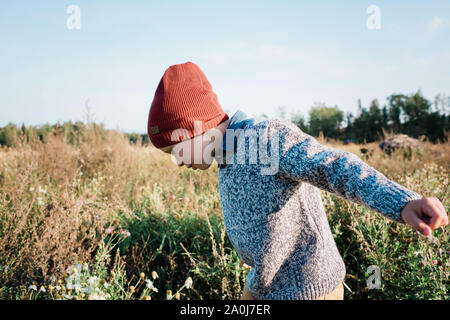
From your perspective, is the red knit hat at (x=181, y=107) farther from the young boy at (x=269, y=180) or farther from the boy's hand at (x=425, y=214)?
the boy's hand at (x=425, y=214)

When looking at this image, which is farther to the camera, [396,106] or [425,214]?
[396,106]

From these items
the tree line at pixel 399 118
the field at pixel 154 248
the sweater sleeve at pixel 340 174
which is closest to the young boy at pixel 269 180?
the sweater sleeve at pixel 340 174

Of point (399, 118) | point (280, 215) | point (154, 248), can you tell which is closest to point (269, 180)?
point (280, 215)

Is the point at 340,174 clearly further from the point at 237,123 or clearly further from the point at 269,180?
the point at 237,123

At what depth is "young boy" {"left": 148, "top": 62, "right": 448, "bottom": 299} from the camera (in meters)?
1.00

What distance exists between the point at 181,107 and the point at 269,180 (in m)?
0.51

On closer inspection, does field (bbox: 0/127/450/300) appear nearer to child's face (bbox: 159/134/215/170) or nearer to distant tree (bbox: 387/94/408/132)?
child's face (bbox: 159/134/215/170)

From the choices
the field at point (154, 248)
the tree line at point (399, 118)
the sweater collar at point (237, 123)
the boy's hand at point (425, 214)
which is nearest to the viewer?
the boy's hand at point (425, 214)

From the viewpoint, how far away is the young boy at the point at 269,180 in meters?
1.00

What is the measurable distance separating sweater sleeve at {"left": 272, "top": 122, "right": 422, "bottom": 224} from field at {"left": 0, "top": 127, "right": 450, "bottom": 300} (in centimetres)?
93

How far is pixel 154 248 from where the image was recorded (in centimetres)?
307

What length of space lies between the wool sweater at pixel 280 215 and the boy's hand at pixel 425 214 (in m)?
0.29

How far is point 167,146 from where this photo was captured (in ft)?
4.75
